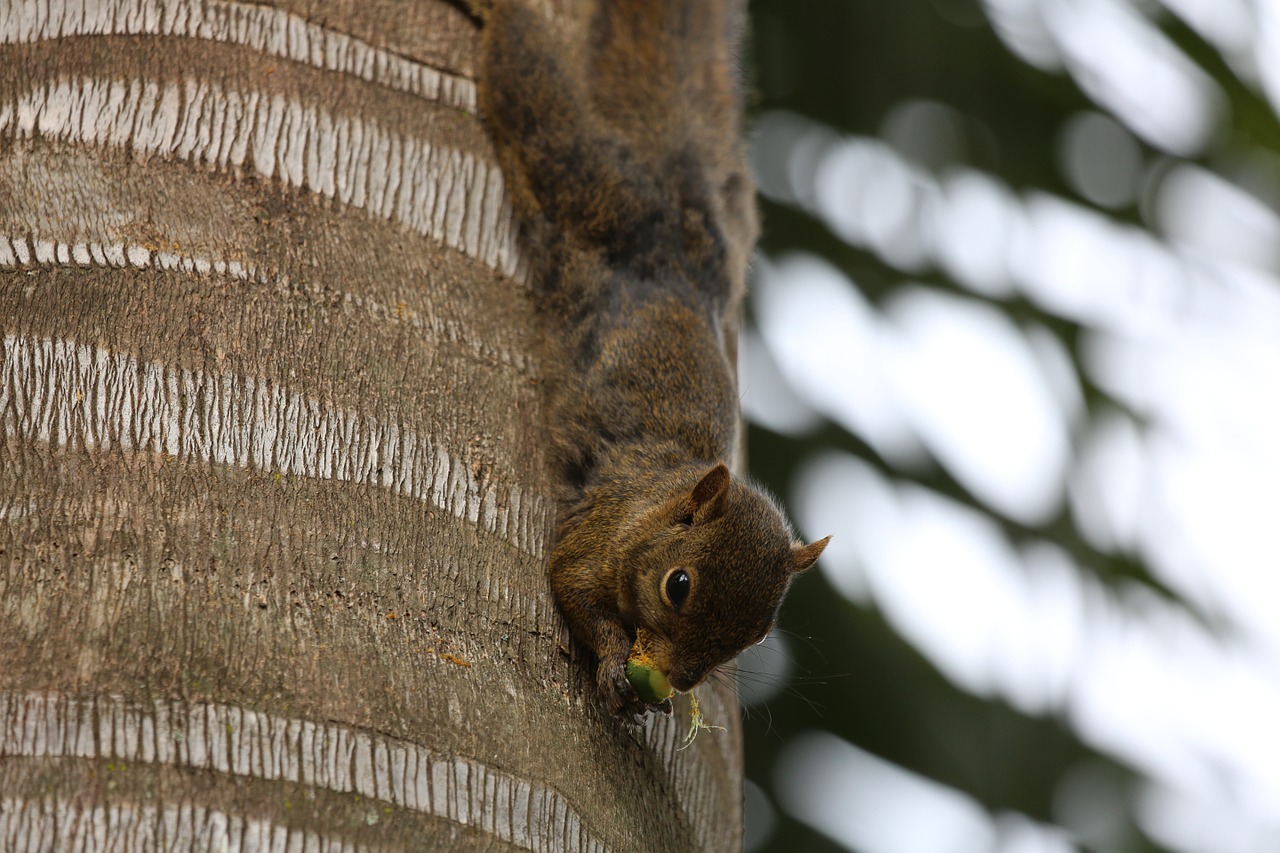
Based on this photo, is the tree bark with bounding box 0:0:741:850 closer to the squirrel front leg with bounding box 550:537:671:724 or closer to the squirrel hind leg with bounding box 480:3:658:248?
the squirrel front leg with bounding box 550:537:671:724

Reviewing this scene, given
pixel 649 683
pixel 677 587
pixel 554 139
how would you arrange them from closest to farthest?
pixel 649 683 < pixel 677 587 < pixel 554 139

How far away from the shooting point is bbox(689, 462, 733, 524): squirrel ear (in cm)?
354

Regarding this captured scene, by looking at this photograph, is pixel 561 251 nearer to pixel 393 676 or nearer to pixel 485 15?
pixel 485 15

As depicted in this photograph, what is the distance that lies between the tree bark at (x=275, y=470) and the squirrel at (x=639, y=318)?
8.9 inches

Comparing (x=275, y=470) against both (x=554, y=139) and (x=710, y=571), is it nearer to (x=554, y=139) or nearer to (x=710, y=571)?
(x=710, y=571)

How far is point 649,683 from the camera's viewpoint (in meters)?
3.17

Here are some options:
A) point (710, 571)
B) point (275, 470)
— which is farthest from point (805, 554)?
point (275, 470)

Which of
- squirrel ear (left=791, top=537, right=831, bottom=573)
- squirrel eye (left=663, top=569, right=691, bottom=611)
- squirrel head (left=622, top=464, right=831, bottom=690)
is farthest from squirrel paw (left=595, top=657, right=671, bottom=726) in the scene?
squirrel ear (left=791, top=537, right=831, bottom=573)

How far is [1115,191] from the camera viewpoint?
4832 millimetres

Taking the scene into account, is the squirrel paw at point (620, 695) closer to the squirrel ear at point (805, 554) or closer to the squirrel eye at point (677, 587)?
the squirrel eye at point (677, 587)

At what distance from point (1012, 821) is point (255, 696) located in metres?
2.87

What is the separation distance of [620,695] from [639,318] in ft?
4.28

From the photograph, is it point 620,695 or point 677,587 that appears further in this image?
point 677,587

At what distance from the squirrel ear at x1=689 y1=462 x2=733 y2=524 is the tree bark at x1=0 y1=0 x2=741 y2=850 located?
1.81 ft
